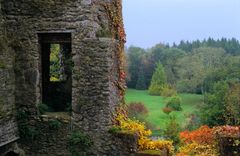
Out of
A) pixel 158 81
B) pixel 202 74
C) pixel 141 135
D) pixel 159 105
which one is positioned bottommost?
pixel 159 105

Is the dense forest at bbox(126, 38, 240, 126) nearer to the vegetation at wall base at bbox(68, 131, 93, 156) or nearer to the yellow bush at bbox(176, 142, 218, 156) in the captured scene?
the yellow bush at bbox(176, 142, 218, 156)

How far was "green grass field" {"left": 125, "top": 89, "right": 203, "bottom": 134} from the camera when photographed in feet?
152

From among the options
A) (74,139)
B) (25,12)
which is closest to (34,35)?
(25,12)

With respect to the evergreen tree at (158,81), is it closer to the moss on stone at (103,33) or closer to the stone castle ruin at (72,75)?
the moss on stone at (103,33)

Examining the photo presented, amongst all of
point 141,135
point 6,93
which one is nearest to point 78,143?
point 141,135

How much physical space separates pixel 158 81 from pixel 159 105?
10.2 meters

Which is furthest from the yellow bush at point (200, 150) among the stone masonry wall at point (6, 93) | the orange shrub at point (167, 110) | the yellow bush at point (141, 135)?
the orange shrub at point (167, 110)

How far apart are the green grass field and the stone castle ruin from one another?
33.1 metres

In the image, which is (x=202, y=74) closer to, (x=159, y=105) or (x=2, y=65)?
(x=159, y=105)

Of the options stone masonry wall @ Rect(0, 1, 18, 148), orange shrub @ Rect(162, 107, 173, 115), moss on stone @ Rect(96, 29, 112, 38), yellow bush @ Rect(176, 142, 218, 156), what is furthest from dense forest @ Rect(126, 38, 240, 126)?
stone masonry wall @ Rect(0, 1, 18, 148)

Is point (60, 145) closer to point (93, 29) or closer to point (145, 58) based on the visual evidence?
point (93, 29)

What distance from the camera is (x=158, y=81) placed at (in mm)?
66812

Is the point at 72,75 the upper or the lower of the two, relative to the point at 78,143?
upper

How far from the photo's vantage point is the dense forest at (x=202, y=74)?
2894 centimetres
